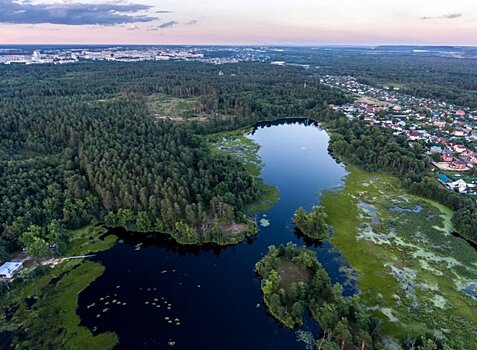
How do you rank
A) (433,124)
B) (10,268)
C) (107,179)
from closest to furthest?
1. (10,268)
2. (107,179)
3. (433,124)

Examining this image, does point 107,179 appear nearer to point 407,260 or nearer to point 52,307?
point 52,307

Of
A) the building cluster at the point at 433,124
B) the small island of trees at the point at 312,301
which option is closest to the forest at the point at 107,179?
the small island of trees at the point at 312,301

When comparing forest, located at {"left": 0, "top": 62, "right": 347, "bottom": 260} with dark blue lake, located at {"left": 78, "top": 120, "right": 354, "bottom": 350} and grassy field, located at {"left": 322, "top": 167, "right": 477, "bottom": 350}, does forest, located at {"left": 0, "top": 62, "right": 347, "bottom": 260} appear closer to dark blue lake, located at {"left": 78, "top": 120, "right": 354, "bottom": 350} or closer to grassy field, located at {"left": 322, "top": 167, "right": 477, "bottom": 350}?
dark blue lake, located at {"left": 78, "top": 120, "right": 354, "bottom": 350}

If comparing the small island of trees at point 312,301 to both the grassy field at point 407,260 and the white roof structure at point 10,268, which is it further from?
the white roof structure at point 10,268

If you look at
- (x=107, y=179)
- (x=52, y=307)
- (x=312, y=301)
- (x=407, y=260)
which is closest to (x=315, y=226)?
(x=407, y=260)

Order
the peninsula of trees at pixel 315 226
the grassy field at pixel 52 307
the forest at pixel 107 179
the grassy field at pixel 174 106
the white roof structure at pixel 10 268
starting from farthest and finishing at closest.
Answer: the grassy field at pixel 174 106, the peninsula of trees at pixel 315 226, the forest at pixel 107 179, the white roof structure at pixel 10 268, the grassy field at pixel 52 307

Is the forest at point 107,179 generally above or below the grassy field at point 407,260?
above

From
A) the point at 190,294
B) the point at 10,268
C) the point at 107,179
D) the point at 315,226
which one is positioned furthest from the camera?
the point at 107,179
